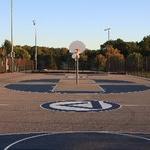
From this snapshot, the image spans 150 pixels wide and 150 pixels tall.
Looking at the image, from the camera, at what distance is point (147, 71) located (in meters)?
61.0

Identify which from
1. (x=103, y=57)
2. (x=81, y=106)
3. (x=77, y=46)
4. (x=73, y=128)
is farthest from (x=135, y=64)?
(x=73, y=128)

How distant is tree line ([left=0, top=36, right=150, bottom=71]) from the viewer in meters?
70.9

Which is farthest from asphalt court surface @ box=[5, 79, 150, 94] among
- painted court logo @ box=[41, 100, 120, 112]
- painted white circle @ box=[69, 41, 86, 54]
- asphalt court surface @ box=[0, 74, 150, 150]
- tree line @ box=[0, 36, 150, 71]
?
tree line @ box=[0, 36, 150, 71]

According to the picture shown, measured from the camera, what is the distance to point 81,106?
18.4 m

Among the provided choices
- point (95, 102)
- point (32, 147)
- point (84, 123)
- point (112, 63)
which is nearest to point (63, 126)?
point (84, 123)

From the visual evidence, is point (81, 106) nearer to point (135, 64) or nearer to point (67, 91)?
point (67, 91)

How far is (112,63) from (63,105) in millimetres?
61492

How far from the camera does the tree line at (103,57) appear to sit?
7088 centimetres

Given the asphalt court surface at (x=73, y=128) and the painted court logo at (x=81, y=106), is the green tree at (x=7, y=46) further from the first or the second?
the asphalt court surface at (x=73, y=128)

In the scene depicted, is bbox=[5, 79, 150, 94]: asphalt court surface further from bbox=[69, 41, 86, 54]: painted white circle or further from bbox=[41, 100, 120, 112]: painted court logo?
bbox=[41, 100, 120, 112]: painted court logo

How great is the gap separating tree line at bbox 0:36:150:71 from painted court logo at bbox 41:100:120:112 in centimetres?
4169

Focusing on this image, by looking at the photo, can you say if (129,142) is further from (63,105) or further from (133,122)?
(63,105)

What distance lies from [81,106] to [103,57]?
7649 cm

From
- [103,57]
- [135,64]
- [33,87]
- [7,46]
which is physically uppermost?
[7,46]
